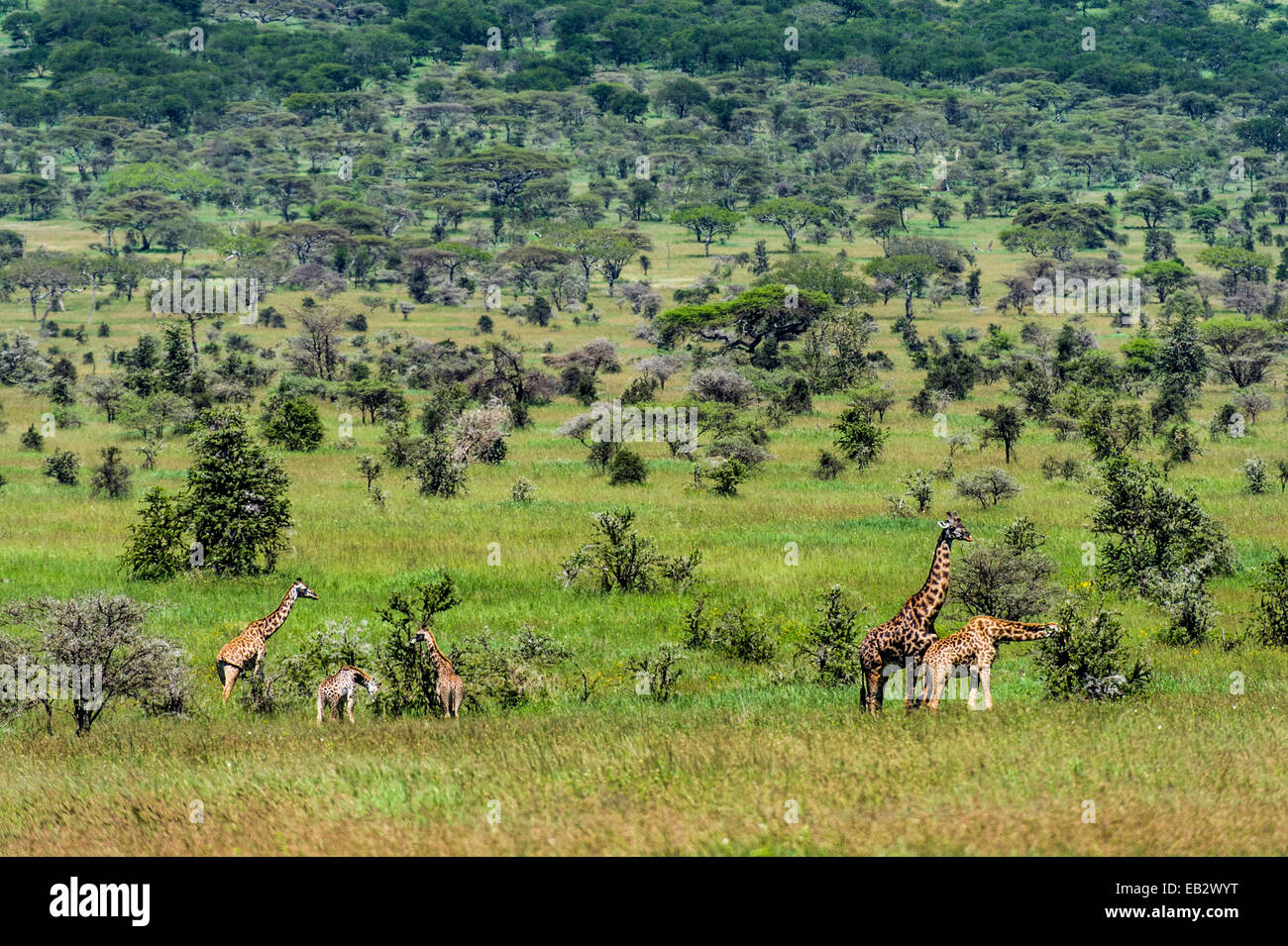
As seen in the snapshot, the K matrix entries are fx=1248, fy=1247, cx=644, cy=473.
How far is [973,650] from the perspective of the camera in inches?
452

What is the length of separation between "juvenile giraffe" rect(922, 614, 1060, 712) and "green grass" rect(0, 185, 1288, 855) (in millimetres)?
460

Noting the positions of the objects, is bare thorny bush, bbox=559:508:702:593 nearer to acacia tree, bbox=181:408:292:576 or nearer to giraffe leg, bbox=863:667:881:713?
acacia tree, bbox=181:408:292:576

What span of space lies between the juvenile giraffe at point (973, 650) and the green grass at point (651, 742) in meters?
0.46

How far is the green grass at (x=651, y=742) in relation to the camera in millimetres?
8148

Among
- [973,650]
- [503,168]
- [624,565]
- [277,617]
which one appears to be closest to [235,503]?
[624,565]

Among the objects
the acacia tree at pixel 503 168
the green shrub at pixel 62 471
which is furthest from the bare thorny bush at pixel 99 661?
the acacia tree at pixel 503 168

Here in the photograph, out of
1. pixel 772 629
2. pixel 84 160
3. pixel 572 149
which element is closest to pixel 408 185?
pixel 572 149

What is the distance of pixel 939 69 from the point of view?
537 feet

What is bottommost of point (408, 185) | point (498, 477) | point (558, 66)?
point (498, 477)

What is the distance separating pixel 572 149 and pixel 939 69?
61.3 m

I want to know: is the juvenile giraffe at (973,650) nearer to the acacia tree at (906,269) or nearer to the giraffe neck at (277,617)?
the giraffe neck at (277,617)

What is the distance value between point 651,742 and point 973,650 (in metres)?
3.18

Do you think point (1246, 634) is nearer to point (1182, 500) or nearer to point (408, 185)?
point (1182, 500)

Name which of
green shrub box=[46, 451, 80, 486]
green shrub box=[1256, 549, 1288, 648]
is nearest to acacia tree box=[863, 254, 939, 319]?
green shrub box=[46, 451, 80, 486]
